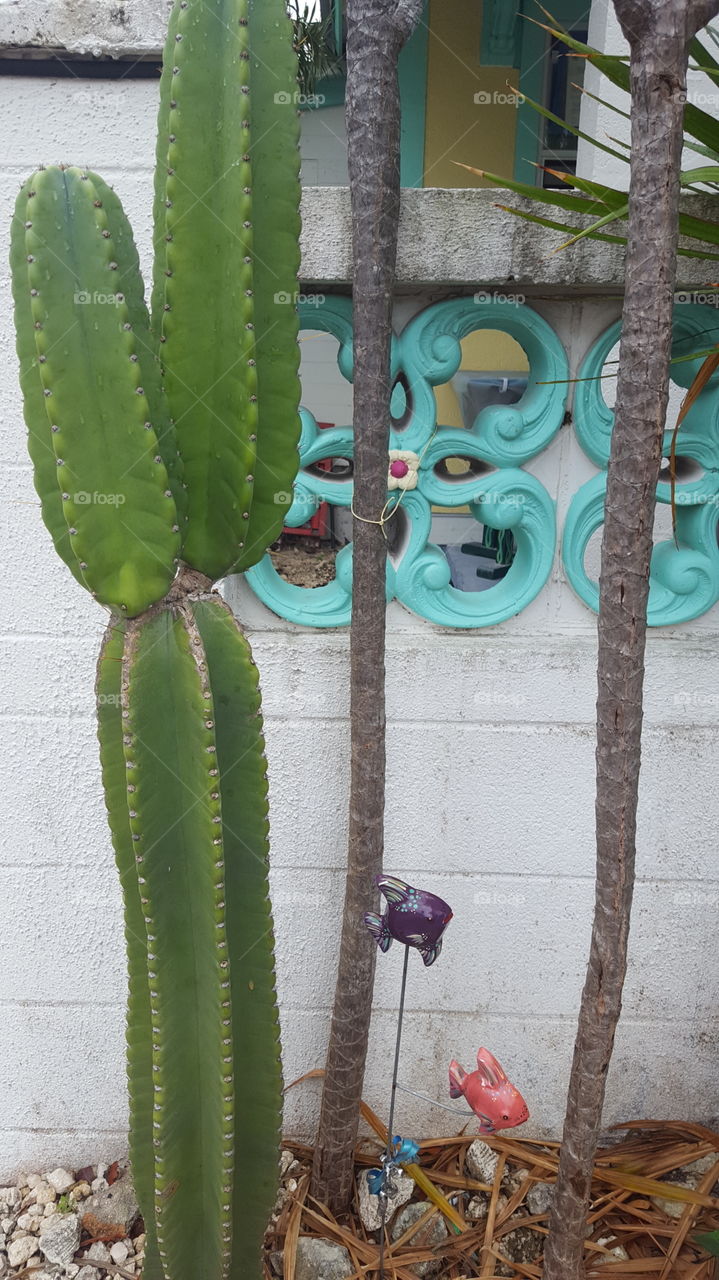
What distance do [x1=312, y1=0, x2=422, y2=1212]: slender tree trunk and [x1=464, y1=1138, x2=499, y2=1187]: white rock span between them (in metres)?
0.26

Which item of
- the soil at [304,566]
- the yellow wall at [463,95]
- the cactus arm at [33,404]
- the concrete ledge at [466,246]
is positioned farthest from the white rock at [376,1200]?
the yellow wall at [463,95]

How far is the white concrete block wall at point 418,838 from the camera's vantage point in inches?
70.1

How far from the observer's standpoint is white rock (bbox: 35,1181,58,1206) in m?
2.00

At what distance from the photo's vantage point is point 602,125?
86.0 inches

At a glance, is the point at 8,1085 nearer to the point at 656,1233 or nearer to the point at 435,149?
the point at 656,1233

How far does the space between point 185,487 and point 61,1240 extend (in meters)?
1.50

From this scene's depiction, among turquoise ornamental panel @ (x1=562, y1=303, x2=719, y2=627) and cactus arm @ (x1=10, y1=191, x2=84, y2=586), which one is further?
turquoise ornamental panel @ (x1=562, y1=303, x2=719, y2=627)

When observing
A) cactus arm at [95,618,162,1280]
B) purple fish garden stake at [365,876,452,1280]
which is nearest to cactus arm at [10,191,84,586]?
cactus arm at [95,618,162,1280]

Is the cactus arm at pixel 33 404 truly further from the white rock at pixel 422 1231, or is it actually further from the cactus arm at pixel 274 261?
the white rock at pixel 422 1231

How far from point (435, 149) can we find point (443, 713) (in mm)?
4222

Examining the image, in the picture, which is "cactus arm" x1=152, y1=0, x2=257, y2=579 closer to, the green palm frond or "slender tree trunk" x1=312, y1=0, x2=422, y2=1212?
"slender tree trunk" x1=312, y1=0, x2=422, y2=1212

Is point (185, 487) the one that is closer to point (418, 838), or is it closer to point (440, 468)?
point (440, 468)

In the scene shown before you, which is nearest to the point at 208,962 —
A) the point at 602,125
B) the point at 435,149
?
the point at 602,125

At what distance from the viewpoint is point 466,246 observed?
1572 millimetres
